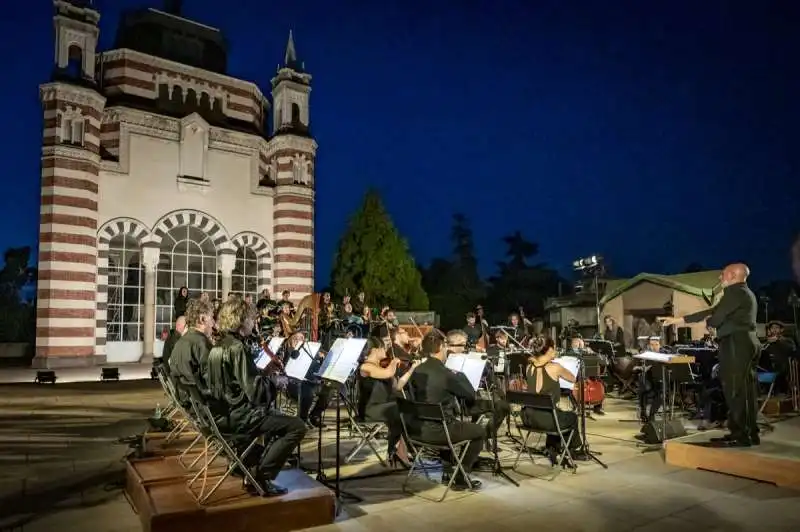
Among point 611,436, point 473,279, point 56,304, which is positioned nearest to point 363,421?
point 611,436

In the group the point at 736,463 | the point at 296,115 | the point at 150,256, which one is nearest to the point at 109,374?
the point at 150,256

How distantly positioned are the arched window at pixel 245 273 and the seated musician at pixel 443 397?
14.9 metres

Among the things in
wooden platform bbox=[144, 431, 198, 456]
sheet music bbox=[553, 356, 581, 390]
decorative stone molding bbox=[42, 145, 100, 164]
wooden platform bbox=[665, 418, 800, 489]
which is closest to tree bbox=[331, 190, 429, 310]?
decorative stone molding bbox=[42, 145, 100, 164]

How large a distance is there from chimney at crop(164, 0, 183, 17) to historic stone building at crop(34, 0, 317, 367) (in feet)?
0.40

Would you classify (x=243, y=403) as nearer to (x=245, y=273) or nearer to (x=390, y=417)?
(x=390, y=417)

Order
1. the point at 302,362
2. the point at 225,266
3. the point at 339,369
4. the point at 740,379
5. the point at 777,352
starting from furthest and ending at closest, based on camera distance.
→ the point at 225,266, the point at 777,352, the point at 302,362, the point at 740,379, the point at 339,369

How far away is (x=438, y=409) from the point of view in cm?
543

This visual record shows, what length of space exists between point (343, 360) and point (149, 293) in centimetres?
1421

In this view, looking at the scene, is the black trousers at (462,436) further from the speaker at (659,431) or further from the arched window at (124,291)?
the arched window at (124,291)

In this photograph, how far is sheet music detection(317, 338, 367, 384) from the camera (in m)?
5.67

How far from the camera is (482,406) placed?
6.96m

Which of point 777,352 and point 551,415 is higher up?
point 777,352

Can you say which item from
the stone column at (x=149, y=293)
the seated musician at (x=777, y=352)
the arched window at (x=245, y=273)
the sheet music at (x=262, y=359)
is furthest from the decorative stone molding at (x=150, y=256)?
the seated musician at (x=777, y=352)

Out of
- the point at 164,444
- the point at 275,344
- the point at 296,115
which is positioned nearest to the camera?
the point at 164,444
